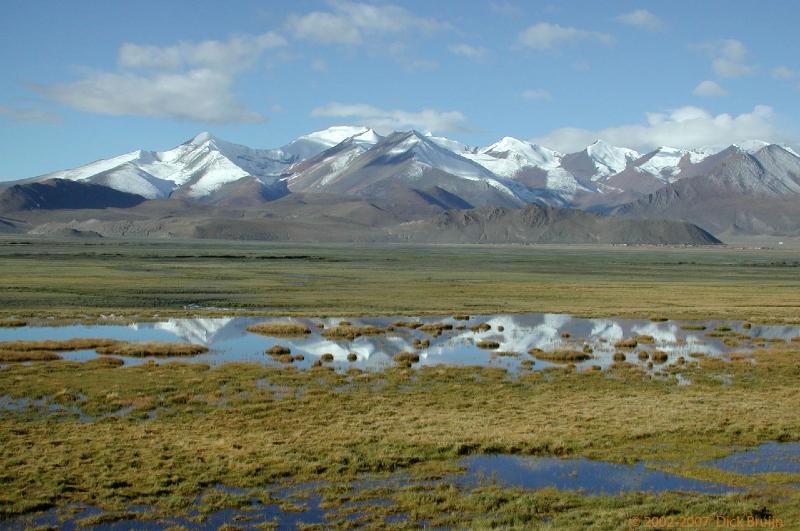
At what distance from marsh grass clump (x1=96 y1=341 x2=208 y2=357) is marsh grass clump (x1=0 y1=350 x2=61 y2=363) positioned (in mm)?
3570

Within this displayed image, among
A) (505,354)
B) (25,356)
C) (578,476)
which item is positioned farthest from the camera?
(505,354)

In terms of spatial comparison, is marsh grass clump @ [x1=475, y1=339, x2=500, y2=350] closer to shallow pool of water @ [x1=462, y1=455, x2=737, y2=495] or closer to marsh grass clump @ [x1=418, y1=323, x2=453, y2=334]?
marsh grass clump @ [x1=418, y1=323, x2=453, y2=334]

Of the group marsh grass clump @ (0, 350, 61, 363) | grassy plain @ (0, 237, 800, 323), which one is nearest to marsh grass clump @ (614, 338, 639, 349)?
grassy plain @ (0, 237, 800, 323)

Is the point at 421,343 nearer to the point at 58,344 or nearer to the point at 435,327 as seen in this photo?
the point at 435,327

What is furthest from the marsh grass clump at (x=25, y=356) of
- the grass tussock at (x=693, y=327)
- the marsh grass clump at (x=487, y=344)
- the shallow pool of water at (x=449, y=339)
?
the grass tussock at (x=693, y=327)

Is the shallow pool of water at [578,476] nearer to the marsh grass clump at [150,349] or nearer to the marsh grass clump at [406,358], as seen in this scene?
the marsh grass clump at [406,358]

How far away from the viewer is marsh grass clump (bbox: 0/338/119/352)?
155 feet

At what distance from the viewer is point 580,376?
41656 mm

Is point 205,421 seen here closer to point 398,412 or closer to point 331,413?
point 331,413

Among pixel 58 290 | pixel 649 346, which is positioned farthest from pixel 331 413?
pixel 58 290

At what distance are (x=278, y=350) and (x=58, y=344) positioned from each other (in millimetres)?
13403

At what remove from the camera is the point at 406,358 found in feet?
152

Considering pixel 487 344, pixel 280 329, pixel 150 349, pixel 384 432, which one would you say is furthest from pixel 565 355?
pixel 150 349

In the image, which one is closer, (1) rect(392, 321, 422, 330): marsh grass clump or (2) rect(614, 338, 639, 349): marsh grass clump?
(2) rect(614, 338, 639, 349): marsh grass clump
